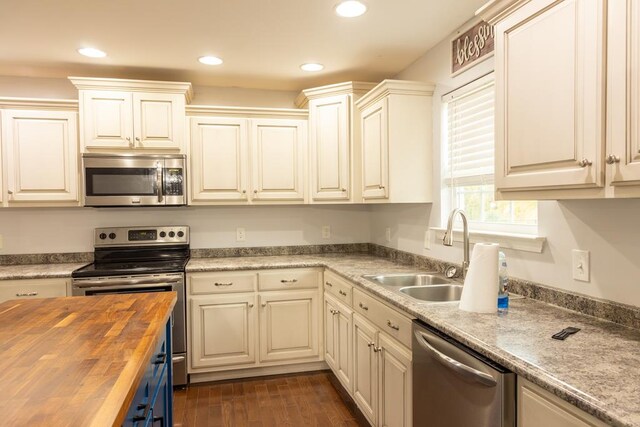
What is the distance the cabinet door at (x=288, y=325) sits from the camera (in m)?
3.18

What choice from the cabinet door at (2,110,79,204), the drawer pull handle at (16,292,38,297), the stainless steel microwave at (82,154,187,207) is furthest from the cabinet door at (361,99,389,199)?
the drawer pull handle at (16,292,38,297)

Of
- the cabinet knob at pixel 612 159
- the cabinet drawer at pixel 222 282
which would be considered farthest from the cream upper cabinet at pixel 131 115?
the cabinet knob at pixel 612 159

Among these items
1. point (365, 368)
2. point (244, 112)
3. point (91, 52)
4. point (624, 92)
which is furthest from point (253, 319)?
point (624, 92)

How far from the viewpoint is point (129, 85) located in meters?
3.06

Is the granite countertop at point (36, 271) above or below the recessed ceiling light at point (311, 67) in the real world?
below

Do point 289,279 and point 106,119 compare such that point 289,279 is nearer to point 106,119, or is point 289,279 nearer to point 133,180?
point 133,180

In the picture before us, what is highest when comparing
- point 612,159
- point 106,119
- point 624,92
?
point 106,119

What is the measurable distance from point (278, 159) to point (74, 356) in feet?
7.75

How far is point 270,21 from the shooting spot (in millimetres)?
2369

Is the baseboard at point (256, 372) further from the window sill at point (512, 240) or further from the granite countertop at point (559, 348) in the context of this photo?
the window sill at point (512, 240)

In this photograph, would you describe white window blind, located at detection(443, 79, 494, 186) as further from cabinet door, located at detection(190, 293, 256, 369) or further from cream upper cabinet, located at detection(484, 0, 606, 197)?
cabinet door, located at detection(190, 293, 256, 369)

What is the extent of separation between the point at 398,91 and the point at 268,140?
1192mm

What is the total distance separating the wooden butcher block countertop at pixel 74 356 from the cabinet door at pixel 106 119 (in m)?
1.48

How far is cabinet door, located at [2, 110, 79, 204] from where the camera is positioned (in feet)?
9.91
